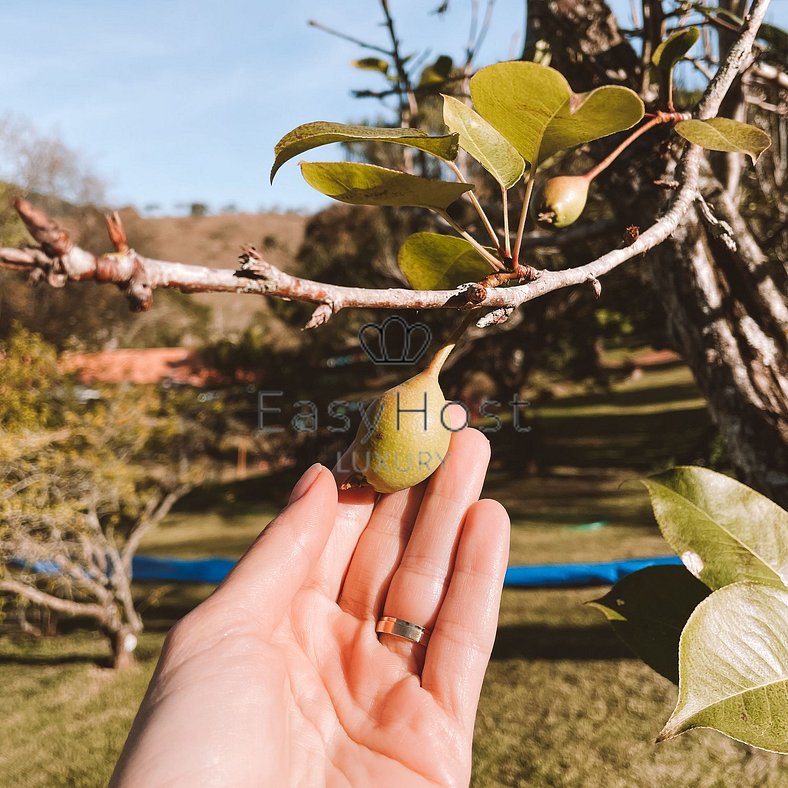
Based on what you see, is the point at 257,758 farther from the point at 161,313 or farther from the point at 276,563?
the point at 161,313

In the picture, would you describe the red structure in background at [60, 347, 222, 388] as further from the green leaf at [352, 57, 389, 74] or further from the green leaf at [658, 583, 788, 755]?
the green leaf at [658, 583, 788, 755]

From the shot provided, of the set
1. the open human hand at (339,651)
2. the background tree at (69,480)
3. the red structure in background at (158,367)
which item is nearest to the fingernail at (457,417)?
the open human hand at (339,651)

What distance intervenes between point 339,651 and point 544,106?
3.66 ft

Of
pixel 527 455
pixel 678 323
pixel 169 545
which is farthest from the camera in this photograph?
pixel 527 455

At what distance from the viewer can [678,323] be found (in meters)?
1.30

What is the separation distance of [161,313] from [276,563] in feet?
65.8

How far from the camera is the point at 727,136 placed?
838mm

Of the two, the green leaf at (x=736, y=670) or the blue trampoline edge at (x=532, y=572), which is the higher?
the green leaf at (x=736, y=670)

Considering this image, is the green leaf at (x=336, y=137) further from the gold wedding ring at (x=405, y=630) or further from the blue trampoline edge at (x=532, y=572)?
the blue trampoline edge at (x=532, y=572)

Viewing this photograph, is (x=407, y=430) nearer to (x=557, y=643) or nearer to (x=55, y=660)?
(x=557, y=643)

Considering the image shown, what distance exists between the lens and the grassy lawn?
118 inches

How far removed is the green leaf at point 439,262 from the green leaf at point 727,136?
34cm

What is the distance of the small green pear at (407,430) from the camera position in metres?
0.97

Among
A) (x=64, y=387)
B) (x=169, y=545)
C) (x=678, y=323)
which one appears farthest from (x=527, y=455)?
(x=678, y=323)
